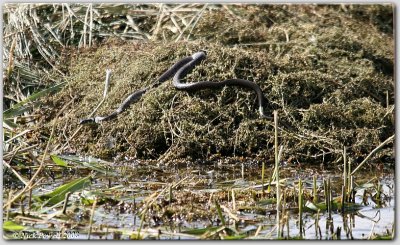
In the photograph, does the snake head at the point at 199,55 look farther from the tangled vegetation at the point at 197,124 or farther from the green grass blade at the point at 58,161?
the green grass blade at the point at 58,161

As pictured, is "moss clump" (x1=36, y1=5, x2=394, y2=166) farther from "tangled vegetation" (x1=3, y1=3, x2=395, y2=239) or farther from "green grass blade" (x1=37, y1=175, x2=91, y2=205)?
"green grass blade" (x1=37, y1=175, x2=91, y2=205)

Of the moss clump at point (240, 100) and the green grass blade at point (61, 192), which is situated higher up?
the moss clump at point (240, 100)

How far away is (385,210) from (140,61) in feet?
10.4

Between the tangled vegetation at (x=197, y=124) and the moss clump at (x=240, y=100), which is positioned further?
the moss clump at (x=240, y=100)

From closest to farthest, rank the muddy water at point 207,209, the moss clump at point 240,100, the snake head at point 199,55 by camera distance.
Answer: the muddy water at point 207,209 < the moss clump at point 240,100 < the snake head at point 199,55

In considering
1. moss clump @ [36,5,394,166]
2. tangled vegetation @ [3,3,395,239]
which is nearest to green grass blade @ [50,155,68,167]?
tangled vegetation @ [3,3,395,239]

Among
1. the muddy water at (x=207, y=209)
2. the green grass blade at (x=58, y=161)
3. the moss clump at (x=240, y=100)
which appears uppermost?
the moss clump at (x=240, y=100)

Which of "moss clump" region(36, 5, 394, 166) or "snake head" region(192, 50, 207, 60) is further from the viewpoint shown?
"snake head" region(192, 50, 207, 60)

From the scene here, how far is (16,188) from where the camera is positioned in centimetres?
536

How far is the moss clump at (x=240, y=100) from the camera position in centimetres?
676

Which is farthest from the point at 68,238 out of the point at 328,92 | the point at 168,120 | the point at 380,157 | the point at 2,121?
the point at 328,92

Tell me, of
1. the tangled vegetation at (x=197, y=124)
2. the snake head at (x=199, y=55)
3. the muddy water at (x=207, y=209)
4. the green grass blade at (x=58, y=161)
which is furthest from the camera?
the snake head at (x=199, y=55)

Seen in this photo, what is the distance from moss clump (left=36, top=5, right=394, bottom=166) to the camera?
6758 mm

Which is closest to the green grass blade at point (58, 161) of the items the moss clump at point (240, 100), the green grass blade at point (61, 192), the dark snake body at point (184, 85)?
the moss clump at point (240, 100)
